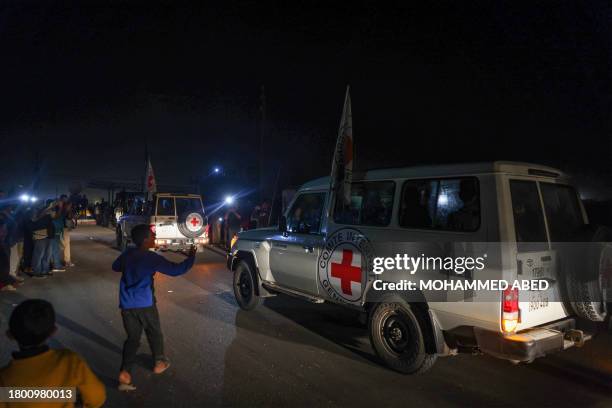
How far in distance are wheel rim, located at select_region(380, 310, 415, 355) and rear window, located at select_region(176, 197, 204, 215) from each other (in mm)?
9346

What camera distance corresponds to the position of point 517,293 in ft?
11.7

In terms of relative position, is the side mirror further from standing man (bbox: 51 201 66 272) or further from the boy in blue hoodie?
A: standing man (bbox: 51 201 66 272)

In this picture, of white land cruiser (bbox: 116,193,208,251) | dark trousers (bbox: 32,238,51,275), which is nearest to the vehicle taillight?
dark trousers (bbox: 32,238,51,275)

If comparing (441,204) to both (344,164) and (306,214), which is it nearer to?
(344,164)

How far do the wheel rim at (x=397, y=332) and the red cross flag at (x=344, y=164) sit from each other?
153cm

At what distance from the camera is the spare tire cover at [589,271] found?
3719mm

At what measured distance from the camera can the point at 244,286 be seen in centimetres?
699

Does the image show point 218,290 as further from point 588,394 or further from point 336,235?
point 588,394

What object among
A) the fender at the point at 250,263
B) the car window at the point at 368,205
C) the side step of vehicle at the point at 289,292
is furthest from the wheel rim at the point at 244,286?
the car window at the point at 368,205

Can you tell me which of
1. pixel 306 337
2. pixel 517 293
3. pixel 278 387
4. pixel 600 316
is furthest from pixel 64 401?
pixel 600 316

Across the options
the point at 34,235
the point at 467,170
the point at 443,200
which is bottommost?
the point at 34,235

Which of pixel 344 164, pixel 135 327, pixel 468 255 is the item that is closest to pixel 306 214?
pixel 344 164

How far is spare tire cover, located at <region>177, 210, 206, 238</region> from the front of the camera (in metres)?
12.3

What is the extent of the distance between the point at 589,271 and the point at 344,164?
2.93 m
